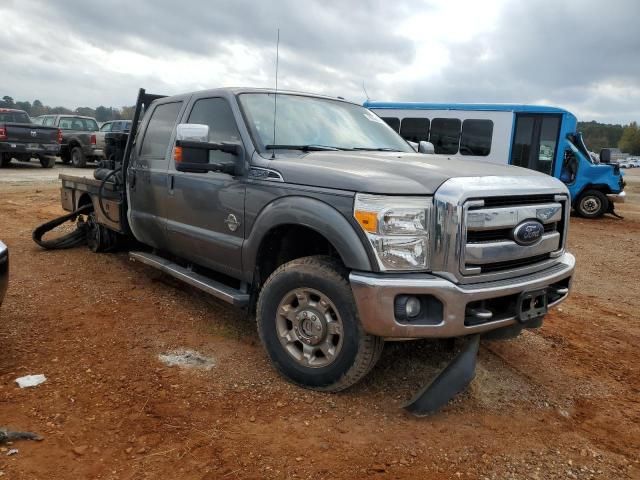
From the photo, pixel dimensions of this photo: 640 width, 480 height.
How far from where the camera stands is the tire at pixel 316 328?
3035 mm

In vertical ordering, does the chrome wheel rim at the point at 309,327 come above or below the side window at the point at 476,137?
below

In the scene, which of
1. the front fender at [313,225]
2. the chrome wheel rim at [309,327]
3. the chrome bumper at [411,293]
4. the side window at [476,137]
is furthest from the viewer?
the side window at [476,137]

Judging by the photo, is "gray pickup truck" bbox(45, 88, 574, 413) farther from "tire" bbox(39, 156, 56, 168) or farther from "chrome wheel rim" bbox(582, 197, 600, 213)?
"tire" bbox(39, 156, 56, 168)

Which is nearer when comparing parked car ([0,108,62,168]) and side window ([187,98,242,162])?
side window ([187,98,242,162])

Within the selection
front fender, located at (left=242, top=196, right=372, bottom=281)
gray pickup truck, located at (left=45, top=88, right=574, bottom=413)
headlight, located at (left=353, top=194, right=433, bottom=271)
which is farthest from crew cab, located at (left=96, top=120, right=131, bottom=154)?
headlight, located at (left=353, top=194, right=433, bottom=271)

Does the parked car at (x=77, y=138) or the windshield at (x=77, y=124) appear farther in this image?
the windshield at (x=77, y=124)

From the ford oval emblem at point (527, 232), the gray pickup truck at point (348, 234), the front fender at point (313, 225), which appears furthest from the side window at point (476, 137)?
the front fender at point (313, 225)

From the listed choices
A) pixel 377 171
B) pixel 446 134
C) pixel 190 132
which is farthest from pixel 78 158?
pixel 377 171

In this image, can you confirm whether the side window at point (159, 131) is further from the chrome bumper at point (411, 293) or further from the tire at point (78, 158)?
the tire at point (78, 158)

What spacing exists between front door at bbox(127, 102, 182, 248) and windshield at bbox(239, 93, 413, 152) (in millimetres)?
1076

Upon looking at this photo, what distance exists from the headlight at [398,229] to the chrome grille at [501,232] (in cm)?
22

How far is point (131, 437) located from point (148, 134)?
320 centimetres

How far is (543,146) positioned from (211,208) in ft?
38.6

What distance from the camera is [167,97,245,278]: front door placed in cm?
383
